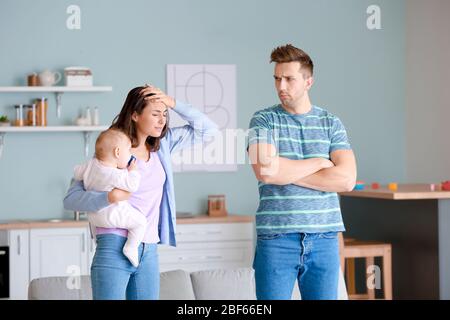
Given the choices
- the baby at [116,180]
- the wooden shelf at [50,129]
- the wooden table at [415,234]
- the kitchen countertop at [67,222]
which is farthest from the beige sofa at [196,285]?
the wooden shelf at [50,129]

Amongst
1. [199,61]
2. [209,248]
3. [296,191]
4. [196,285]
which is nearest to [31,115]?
[199,61]

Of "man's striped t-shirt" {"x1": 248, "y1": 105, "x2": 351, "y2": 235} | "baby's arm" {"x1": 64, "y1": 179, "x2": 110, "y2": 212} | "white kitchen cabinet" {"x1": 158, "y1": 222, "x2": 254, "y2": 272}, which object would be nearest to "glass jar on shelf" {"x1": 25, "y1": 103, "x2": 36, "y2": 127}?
"white kitchen cabinet" {"x1": 158, "y1": 222, "x2": 254, "y2": 272}

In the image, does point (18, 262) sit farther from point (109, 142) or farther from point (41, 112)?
point (109, 142)

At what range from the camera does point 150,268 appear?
1.74 meters

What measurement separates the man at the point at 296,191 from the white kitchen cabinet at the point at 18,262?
3124 mm

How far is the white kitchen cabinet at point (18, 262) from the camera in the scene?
478cm

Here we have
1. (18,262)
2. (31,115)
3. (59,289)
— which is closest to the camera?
(59,289)

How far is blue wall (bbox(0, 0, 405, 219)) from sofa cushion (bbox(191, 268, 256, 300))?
2636 mm

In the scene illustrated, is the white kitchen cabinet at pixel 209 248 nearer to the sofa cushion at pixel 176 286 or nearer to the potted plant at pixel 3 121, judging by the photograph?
the potted plant at pixel 3 121

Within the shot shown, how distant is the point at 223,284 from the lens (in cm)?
292

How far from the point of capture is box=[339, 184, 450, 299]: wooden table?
4.44 meters

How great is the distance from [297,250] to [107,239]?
448 millimetres

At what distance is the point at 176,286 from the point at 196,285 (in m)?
0.11

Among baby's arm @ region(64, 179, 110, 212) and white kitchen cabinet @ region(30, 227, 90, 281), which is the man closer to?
baby's arm @ region(64, 179, 110, 212)
